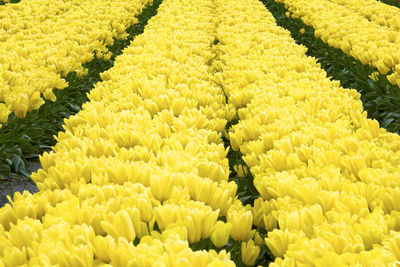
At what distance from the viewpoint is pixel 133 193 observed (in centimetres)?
171

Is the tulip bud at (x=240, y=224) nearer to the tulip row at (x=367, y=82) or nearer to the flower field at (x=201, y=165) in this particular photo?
the flower field at (x=201, y=165)

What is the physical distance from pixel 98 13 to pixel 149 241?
314 inches

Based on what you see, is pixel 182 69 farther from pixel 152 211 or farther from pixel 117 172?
pixel 152 211

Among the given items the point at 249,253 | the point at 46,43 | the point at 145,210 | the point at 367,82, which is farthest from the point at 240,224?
the point at 46,43

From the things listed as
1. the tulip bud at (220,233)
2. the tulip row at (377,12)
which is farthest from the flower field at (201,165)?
the tulip row at (377,12)

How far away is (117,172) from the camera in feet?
6.32

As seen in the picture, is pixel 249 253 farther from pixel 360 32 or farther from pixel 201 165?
pixel 360 32

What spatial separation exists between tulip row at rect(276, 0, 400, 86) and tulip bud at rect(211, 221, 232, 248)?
11.8 feet

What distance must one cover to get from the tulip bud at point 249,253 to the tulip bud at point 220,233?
0.11 m

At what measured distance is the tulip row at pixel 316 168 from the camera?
143 cm

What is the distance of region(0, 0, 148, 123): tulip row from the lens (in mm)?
3752

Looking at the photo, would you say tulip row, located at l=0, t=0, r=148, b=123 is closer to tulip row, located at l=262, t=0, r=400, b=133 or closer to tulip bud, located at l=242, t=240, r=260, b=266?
tulip bud, located at l=242, t=240, r=260, b=266

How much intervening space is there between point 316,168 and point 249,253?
0.67 m

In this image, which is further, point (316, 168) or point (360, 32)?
point (360, 32)
